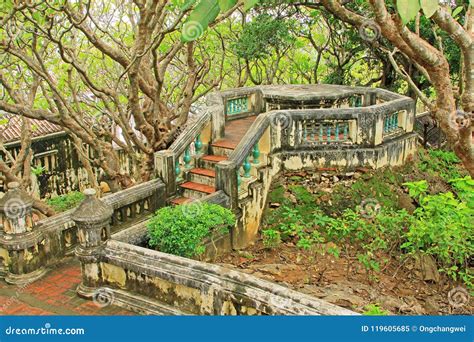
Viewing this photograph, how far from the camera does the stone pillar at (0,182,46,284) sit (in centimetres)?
770

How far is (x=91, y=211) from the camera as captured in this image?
725 cm

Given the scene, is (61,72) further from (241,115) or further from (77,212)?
(77,212)

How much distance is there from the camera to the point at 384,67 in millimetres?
16688

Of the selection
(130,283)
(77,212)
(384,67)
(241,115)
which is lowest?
(130,283)

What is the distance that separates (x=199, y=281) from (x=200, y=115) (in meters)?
5.27

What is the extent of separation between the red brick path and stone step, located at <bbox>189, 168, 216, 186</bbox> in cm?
312

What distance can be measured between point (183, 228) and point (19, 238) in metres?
2.47

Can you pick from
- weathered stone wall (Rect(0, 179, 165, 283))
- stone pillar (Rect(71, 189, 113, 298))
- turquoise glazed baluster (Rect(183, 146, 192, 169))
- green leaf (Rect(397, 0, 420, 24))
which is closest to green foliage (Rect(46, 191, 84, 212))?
turquoise glazed baluster (Rect(183, 146, 192, 169))

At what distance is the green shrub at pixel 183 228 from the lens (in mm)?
7645

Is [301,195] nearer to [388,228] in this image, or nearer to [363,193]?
[363,193]

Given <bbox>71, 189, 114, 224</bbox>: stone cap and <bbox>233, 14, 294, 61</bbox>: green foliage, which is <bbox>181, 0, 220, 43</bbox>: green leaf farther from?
<bbox>233, 14, 294, 61</bbox>: green foliage

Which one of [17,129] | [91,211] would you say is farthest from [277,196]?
[17,129]

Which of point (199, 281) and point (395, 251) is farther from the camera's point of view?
point (395, 251)

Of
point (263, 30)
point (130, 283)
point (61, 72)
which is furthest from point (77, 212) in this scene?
point (61, 72)
